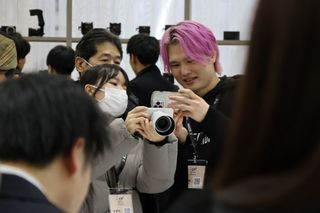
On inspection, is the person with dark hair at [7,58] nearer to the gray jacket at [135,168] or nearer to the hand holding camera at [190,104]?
the gray jacket at [135,168]

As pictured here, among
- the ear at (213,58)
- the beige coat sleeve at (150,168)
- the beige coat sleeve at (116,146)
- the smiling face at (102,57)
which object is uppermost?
the ear at (213,58)

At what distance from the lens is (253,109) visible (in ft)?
1.97

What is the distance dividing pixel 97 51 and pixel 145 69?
0.99 m

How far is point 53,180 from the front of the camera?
1.13 metres

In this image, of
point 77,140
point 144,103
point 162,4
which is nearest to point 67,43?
point 162,4

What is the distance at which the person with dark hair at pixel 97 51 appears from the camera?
9.96 feet

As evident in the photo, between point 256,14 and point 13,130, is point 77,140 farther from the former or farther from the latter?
point 256,14

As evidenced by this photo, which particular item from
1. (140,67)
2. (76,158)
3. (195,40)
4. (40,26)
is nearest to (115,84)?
(195,40)

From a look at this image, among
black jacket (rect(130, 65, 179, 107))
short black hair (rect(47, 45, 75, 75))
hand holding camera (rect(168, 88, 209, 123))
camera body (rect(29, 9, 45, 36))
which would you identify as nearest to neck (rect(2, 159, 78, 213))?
hand holding camera (rect(168, 88, 209, 123))

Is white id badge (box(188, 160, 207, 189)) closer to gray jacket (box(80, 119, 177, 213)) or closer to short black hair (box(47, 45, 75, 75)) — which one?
gray jacket (box(80, 119, 177, 213))

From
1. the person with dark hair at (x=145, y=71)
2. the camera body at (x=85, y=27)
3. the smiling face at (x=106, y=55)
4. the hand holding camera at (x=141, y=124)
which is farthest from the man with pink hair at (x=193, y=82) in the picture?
the camera body at (x=85, y=27)

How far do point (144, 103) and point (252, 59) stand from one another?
10.3 ft

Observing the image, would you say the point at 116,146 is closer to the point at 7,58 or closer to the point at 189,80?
the point at 189,80

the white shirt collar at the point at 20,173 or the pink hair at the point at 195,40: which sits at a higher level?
the pink hair at the point at 195,40
